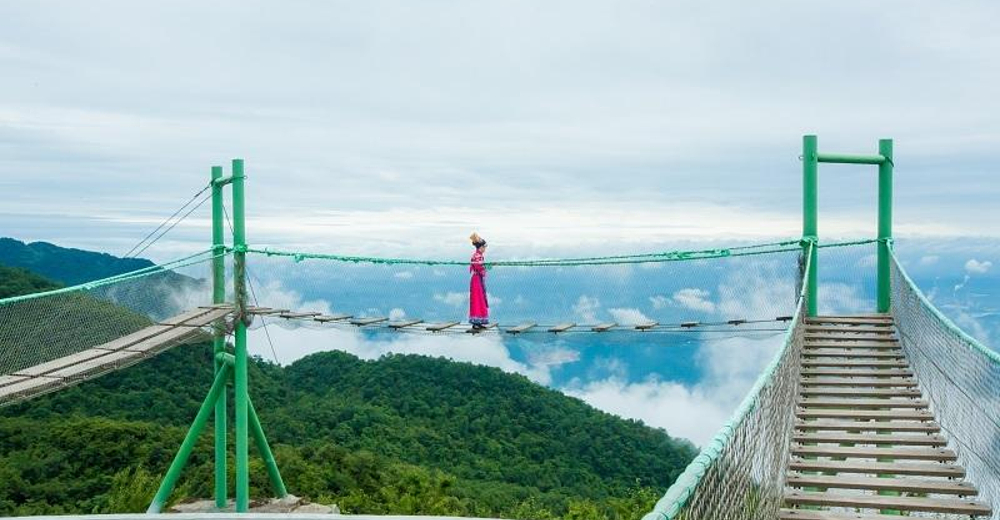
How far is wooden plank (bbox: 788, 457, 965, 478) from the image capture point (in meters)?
5.46

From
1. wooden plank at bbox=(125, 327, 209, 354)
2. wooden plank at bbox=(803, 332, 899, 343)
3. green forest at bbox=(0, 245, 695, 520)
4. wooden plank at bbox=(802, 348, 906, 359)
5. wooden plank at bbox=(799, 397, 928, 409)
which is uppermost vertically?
wooden plank at bbox=(803, 332, 899, 343)

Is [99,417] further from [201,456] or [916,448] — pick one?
[916,448]

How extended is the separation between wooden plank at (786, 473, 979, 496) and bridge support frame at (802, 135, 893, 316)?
6.99 ft

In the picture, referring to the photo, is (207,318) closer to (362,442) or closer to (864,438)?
(864,438)

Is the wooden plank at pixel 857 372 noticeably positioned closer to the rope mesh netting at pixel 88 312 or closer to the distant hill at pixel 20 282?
the rope mesh netting at pixel 88 312

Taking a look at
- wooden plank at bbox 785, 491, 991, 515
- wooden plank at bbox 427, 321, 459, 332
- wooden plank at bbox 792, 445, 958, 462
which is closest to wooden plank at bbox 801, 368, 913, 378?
wooden plank at bbox 792, 445, 958, 462

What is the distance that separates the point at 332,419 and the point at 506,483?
3682 millimetres

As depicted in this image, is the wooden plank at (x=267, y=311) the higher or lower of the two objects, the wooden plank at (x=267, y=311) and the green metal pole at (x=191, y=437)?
the higher

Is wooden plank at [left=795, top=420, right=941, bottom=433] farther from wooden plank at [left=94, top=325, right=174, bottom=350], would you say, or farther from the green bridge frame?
wooden plank at [left=94, top=325, right=174, bottom=350]

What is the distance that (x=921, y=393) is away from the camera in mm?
6387

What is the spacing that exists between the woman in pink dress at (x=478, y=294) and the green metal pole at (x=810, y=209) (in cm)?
244

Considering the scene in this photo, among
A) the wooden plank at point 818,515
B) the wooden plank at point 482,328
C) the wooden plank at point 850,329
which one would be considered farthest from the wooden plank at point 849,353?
the wooden plank at point 482,328

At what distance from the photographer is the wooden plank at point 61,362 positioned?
278 inches

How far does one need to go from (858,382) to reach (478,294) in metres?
2.88
